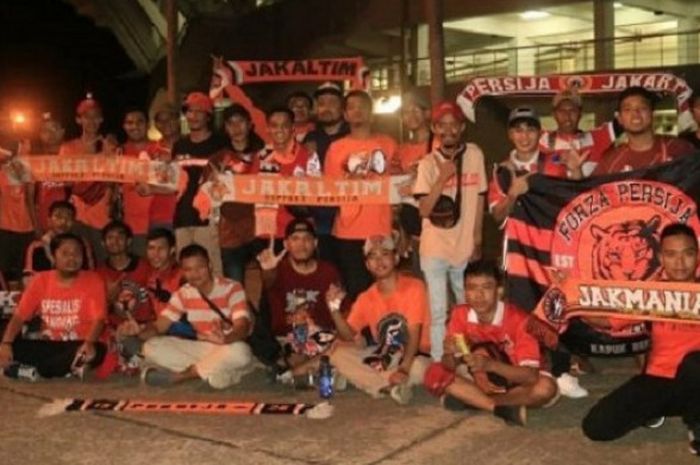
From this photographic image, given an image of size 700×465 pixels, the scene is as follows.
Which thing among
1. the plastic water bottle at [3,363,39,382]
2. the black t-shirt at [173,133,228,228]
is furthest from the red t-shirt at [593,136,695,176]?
the plastic water bottle at [3,363,39,382]

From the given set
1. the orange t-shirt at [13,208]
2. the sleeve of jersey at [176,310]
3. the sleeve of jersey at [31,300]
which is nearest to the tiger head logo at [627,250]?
the sleeve of jersey at [176,310]

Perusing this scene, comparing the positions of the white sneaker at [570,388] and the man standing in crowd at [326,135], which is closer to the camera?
the white sneaker at [570,388]

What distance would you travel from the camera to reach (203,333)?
7090mm

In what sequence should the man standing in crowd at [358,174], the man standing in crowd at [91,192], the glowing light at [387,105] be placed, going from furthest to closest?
the glowing light at [387,105]
the man standing in crowd at [91,192]
the man standing in crowd at [358,174]

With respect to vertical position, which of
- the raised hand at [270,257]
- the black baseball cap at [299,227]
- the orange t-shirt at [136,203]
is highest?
the orange t-shirt at [136,203]

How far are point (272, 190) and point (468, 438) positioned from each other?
2887mm

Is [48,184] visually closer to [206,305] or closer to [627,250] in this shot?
[206,305]

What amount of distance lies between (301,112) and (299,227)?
1.60m

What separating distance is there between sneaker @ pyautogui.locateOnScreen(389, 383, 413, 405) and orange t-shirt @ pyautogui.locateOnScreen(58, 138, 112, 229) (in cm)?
372

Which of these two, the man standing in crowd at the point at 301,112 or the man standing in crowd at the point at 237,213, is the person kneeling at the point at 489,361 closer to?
the man standing in crowd at the point at 237,213

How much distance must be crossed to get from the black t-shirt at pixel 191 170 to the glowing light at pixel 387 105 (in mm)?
10483

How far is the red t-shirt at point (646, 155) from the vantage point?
6.26 metres

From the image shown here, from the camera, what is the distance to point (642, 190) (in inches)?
240

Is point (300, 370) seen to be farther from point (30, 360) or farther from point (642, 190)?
point (642, 190)
